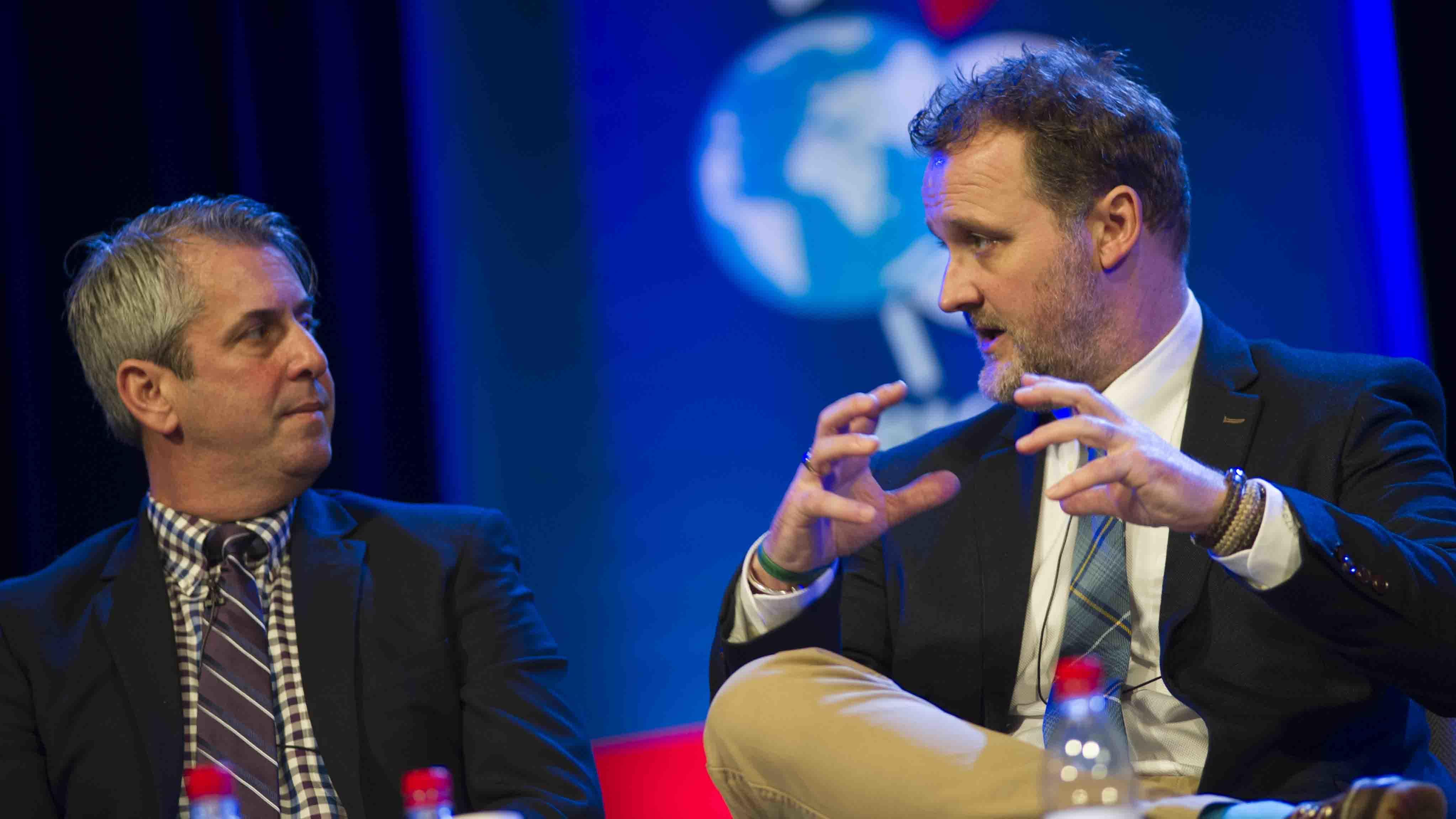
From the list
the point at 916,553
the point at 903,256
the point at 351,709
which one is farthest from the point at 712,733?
the point at 903,256

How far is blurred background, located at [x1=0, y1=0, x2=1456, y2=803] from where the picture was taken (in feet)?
11.8

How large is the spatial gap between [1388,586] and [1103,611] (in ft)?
1.44

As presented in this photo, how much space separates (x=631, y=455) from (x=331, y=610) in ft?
4.95

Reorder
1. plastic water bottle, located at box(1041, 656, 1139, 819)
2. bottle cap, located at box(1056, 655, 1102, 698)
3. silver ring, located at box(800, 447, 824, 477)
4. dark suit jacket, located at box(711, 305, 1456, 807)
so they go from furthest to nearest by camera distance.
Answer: silver ring, located at box(800, 447, 824, 477), dark suit jacket, located at box(711, 305, 1456, 807), plastic water bottle, located at box(1041, 656, 1139, 819), bottle cap, located at box(1056, 655, 1102, 698)

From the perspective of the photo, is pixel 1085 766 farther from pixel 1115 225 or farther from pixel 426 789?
pixel 1115 225

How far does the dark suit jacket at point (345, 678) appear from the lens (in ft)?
6.92

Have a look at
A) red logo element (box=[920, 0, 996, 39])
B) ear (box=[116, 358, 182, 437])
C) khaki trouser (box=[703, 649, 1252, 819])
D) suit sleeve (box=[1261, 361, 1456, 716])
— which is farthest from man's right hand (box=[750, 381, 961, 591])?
red logo element (box=[920, 0, 996, 39])

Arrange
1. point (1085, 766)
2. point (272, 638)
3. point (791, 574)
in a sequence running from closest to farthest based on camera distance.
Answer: point (1085, 766)
point (791, 574)
point (272, 638)

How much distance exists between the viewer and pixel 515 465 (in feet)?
11.8

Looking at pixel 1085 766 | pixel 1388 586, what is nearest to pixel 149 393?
pixel 1085 766

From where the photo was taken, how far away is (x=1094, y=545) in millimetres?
2047

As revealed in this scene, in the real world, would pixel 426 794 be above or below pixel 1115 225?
below

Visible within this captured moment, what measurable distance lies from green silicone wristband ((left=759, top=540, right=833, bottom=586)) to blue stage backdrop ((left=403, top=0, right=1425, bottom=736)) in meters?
1.73

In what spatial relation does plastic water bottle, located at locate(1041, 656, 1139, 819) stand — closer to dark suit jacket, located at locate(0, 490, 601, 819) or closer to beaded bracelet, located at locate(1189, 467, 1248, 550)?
beaded bracelet, located at locate(1189, 467, 1248, 550)
